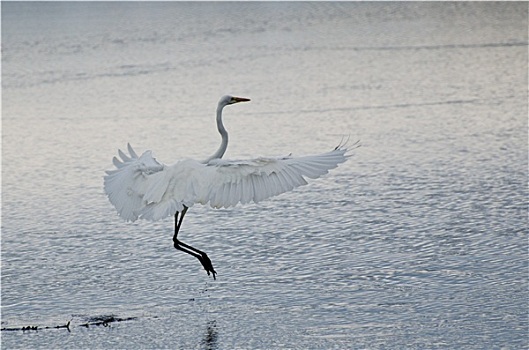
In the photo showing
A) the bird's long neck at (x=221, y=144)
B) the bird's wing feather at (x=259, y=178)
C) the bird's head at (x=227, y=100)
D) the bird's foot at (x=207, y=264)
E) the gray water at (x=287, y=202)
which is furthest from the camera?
the bird's head at (x=227, y=100)

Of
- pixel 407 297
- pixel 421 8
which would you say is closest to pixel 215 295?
pixel 407 297

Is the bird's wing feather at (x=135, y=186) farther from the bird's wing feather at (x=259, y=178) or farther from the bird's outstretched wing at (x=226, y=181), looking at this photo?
the bird's wing feather at (x=259, y=178)

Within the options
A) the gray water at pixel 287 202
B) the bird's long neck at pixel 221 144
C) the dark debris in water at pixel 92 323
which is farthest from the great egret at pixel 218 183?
the dark debris in water at pixel 92 323

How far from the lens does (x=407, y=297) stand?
21.0ft

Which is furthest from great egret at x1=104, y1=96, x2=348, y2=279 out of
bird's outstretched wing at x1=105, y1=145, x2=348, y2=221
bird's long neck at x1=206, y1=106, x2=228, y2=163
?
bird's long neck at x1=206, y1=106, x2=228, y2=163

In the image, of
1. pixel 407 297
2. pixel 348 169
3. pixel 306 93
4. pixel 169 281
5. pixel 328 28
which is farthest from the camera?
pixel 328 28

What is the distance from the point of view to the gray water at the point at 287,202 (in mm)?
6129

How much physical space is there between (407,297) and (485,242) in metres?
1.27

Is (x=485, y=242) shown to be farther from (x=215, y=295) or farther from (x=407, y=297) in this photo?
(x=215, y=295)

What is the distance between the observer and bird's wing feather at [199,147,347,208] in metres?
6.59

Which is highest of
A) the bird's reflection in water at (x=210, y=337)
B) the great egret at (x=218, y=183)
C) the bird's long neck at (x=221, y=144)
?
the bird's long neck at (x=221, y=144)

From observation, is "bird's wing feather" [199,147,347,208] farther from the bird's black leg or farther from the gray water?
the gray water

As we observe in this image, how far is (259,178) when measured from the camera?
6.64 metres

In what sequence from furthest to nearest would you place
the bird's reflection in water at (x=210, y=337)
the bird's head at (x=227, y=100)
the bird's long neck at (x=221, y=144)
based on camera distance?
1. the bird's head at (x=227, y=100)
2. the bird's long neck at (x=221, y=144)
3. the bird's reflection in water at (x=210, y=337)
